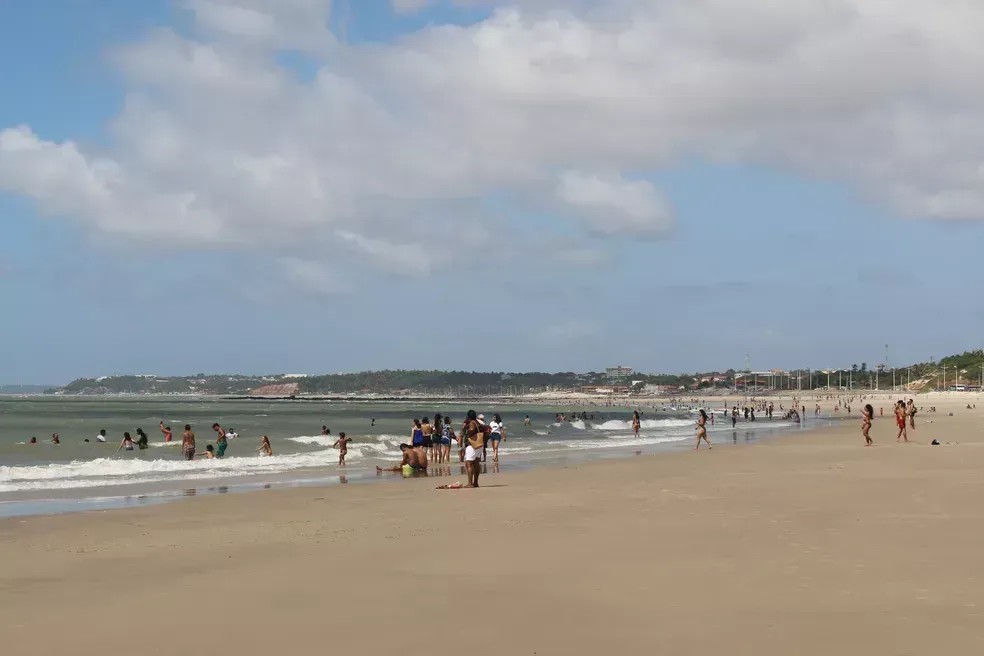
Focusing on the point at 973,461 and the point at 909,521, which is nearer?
the point at 909,521

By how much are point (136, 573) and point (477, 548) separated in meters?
4.10

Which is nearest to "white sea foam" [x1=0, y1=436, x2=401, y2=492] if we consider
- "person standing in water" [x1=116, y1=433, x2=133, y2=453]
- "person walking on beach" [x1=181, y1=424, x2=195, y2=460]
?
"person walking on beach" [x1=181, y1=424, x2=195, y2=460]

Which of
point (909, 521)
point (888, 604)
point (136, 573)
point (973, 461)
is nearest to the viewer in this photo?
point (888, 604)

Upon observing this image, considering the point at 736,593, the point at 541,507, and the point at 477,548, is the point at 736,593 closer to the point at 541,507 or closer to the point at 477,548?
the point at 477,548

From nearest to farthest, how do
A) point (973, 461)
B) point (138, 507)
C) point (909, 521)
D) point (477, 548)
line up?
1. point (477, 548)
2. point (909, 521)
3. point (138, 507)
4. point (973, 461)

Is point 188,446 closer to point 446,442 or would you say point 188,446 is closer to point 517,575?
point 446,442

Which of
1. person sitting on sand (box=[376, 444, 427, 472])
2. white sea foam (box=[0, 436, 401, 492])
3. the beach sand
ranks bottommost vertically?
white sea foam (box=[0, 436, 401, 492])

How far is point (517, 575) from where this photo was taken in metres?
9.95

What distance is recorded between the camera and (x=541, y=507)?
16406 mm

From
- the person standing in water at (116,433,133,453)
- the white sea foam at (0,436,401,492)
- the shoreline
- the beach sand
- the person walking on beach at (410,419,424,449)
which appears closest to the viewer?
the beach sand

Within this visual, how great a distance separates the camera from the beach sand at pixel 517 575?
738 centimetres

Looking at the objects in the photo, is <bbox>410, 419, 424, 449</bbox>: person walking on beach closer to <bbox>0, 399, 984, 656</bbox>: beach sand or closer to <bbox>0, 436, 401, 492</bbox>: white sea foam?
<bbox>0, 436, 401, 492</bbox>: white sea foam

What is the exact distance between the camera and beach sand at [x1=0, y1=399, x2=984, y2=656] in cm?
738

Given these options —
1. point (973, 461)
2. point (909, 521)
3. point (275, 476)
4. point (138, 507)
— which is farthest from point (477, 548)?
point (973, 461)
